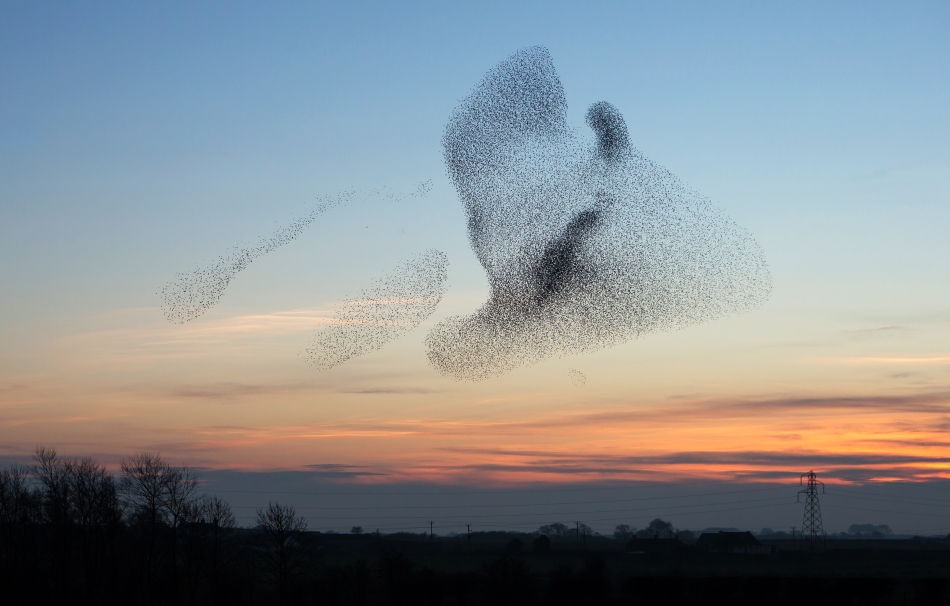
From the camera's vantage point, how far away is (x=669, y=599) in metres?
108

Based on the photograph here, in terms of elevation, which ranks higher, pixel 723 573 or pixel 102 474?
pixel 102 474

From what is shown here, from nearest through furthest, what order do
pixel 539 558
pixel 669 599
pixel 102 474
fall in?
pixel 669 599 → pixel 102 474 → pixel 539 558

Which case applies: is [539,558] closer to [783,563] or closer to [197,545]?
[783,563]

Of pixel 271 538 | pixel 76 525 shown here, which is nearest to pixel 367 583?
pixel 271 538

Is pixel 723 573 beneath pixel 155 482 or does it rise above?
beneath

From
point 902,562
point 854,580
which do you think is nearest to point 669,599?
point 854,580

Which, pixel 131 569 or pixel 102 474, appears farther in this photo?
pixel 102 474

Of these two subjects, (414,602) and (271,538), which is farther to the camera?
(271,538)

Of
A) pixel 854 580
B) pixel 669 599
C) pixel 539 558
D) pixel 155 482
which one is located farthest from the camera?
pixel 539 558

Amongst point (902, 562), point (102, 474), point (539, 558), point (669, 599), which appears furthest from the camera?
point (539, 558)

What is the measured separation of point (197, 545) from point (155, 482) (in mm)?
9869

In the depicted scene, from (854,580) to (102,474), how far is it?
9913cm

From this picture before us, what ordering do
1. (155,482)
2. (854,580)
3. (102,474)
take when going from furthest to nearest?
(102,474) < (155,482) < (854,580)

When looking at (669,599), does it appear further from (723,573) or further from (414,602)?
(723,573)
